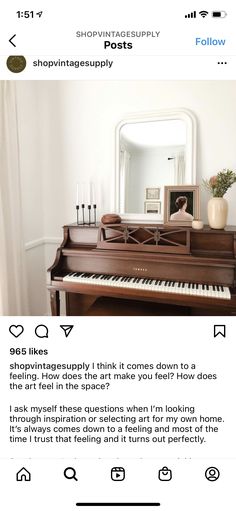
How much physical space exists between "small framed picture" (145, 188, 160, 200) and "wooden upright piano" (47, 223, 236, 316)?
0.27 metres

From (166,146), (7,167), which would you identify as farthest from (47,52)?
(166,146)

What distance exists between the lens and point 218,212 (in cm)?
184

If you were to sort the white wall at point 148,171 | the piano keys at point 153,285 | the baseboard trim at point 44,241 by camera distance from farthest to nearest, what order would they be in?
the baseboard trim at point 44,241
the white wall at point 148,171
the piano keys at point 153,285
